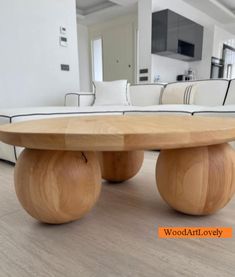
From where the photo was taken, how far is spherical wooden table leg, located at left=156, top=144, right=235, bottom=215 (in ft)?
2.54

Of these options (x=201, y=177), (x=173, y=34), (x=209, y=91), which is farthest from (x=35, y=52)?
(x=201, y=177)

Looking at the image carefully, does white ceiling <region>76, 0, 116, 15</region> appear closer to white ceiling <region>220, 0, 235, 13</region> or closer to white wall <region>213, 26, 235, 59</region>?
white ceiling <region>220, 0, 235, 13</region>

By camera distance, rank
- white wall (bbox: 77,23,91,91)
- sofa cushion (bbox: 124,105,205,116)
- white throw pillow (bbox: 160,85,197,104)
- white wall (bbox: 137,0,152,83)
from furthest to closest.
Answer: white wall (bbox: 77,23,91,91), white wall (bbox: 137,0,152,83), white throw pillow (bbox: 160,85,197,104), sofa cushion (bbox: 124,105,205,116)

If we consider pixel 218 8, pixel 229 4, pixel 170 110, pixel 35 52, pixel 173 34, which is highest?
pixel 229 4

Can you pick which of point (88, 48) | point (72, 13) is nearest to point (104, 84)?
point (72, 13)

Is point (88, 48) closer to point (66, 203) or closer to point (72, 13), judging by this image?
point (72, 13)

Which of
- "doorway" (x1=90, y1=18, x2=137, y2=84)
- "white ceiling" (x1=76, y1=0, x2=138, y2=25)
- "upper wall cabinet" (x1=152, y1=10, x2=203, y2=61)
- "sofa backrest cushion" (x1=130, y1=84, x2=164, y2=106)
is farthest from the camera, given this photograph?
"doorway" (x1=90, y1=18, x2=137, y2=84)

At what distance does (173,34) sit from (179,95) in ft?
7.78

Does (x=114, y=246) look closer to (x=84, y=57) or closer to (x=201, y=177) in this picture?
(x=201, y=177)

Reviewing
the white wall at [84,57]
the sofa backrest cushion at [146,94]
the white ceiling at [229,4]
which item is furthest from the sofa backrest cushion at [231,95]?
the white wall at [84,57]

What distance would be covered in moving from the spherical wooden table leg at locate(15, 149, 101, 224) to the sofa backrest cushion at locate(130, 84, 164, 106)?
2.13m

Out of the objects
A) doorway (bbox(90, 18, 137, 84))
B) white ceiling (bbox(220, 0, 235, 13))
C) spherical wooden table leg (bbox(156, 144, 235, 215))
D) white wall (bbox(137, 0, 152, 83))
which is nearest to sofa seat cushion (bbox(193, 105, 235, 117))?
spherical wooden table leg (bbox(156, 144, 235, 215))

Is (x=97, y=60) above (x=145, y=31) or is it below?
below

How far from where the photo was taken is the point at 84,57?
18.8 feet
